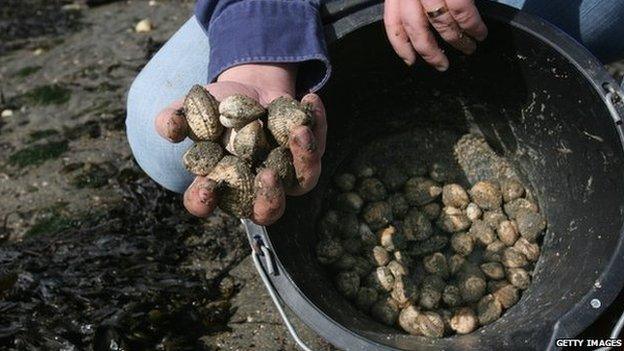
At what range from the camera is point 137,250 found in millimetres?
2584

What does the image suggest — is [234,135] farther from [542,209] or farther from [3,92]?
[3,92]

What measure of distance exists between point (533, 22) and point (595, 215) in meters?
0.54

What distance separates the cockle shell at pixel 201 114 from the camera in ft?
5.56

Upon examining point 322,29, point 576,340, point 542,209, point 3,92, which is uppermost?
point 322,29

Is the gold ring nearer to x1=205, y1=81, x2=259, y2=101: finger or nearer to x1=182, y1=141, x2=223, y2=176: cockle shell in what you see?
x1=205, y1=81, x2=259, y2=101: finger

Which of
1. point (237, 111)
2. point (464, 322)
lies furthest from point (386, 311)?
point (237, 111)

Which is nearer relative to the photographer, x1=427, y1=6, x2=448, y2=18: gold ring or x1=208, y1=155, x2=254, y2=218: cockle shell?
x1=208, y1=155, x2=254, y2=218: cockle shell

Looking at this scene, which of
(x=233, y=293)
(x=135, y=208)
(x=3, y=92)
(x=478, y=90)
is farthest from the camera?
(x=3, y=92)

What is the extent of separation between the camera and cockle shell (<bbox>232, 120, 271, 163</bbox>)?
1.70 meters

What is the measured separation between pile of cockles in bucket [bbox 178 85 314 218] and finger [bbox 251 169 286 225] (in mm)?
37

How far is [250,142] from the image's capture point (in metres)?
1.70

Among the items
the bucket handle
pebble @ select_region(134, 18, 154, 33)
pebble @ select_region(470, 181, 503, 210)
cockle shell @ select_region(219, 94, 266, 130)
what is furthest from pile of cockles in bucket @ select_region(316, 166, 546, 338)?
pebble @ select_region(134, 18, 154, 33)

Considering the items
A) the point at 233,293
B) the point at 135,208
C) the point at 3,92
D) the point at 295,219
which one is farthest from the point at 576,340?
the point at 3,92

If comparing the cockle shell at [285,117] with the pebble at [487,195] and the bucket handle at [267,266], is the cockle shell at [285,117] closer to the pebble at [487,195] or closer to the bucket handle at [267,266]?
the bucket handle at [267,266]
